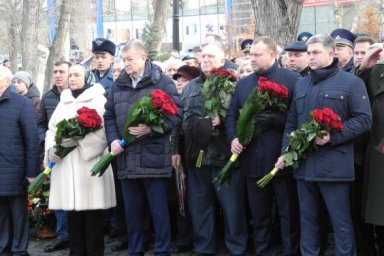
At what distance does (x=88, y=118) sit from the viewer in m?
6.55

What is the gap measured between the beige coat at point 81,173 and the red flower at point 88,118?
0.22m

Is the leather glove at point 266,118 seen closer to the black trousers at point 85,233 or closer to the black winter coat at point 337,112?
the black winter coat at point 337,112

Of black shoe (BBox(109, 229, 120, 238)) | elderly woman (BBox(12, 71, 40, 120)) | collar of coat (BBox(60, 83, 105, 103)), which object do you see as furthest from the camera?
elderly woman (BBox(12, 71, 40, 120))

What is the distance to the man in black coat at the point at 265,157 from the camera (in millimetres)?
6312

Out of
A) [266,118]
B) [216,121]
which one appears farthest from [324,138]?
[216,121]

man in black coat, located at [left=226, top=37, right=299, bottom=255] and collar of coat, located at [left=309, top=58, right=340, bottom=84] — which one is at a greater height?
collar of coat, located at [left=309, top=58, right=340, bottom=84]

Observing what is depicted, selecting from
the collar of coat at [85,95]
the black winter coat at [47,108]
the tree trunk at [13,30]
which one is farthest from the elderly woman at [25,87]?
the tree trunk at [13,30]

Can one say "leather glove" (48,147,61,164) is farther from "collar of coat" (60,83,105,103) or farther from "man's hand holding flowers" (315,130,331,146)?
"man's hand holding flowers" (315,130,331,146)

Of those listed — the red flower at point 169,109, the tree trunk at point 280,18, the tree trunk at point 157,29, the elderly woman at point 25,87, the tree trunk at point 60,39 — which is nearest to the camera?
the red flower at point 169,109

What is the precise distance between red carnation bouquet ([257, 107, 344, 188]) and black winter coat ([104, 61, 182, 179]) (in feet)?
4.52

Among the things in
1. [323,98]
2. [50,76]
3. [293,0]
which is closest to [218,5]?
[50,76]

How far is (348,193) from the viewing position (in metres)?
5.83

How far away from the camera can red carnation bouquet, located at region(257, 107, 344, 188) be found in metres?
5.50

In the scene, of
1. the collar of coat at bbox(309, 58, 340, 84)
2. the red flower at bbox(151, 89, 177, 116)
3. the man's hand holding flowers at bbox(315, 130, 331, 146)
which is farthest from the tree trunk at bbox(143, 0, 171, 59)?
the man's hand holding flowers at bbox(315, 130, 331, 146)
